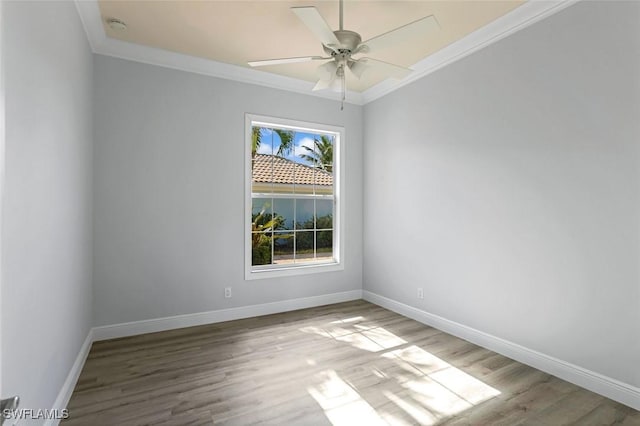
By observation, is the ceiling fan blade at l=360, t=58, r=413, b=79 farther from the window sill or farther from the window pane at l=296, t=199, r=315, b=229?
the window sill

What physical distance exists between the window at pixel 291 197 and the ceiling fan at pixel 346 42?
139 cm

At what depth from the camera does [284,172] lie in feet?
13.9

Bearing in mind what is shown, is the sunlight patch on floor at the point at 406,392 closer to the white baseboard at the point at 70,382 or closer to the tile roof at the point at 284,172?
the white baseboard at the point at 70,382

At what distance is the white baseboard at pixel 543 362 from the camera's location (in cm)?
213

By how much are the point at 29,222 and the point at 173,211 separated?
201 centimetres

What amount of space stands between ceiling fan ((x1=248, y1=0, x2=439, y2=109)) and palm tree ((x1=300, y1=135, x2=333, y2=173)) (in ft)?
4.89

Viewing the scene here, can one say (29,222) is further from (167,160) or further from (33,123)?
(167,160)

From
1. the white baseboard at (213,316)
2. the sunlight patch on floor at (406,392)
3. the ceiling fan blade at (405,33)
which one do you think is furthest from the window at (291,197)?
the ceiling fan blade at (405,33)

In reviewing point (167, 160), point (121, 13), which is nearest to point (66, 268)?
point (167, 160)

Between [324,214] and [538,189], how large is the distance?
8.46ft

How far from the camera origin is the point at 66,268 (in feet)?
7.15

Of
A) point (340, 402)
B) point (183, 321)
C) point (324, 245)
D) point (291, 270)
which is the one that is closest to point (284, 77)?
point (324, 245)

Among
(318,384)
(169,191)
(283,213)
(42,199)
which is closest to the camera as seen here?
(42,199)

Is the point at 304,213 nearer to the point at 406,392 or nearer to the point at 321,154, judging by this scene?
the point at 321,154
